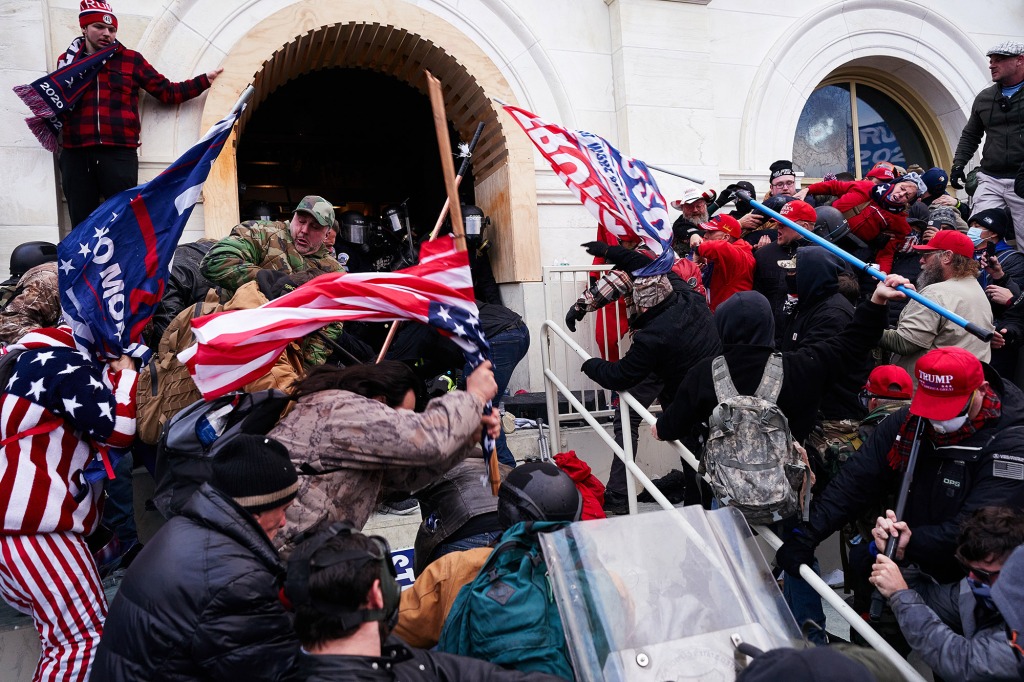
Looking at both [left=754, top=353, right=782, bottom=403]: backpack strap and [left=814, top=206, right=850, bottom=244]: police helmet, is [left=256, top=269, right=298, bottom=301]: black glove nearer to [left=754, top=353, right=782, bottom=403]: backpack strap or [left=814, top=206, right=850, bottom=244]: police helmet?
[left=754, top=353, right=782, bottom=403]: backpack strap

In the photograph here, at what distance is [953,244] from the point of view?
5129mm

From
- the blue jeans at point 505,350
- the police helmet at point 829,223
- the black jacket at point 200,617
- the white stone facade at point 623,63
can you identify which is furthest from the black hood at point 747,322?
the white stone facade at point 623,63

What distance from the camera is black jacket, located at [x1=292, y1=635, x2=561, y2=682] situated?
2.02 m

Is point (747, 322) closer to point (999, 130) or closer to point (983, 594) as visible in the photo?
point (983, 594)

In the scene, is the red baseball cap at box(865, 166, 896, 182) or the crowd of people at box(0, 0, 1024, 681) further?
the red baseball cap at box(865, 166, 896, 182)

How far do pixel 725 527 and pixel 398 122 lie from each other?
427 inches

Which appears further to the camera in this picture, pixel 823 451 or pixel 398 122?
pixel 398 122

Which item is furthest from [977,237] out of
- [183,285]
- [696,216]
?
[183,285]

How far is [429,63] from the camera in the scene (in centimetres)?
809

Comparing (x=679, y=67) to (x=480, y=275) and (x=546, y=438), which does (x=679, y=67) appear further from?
(x=546, y=438)

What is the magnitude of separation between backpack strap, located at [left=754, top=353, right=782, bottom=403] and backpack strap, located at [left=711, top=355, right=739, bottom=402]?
0.12m

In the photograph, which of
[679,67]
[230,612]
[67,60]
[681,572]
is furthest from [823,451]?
[67,60]

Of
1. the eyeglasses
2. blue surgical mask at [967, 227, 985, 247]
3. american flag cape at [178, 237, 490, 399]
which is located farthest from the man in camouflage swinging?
blue surgical mask at [967, 227, 985, 247]

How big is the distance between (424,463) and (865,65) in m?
10.0
